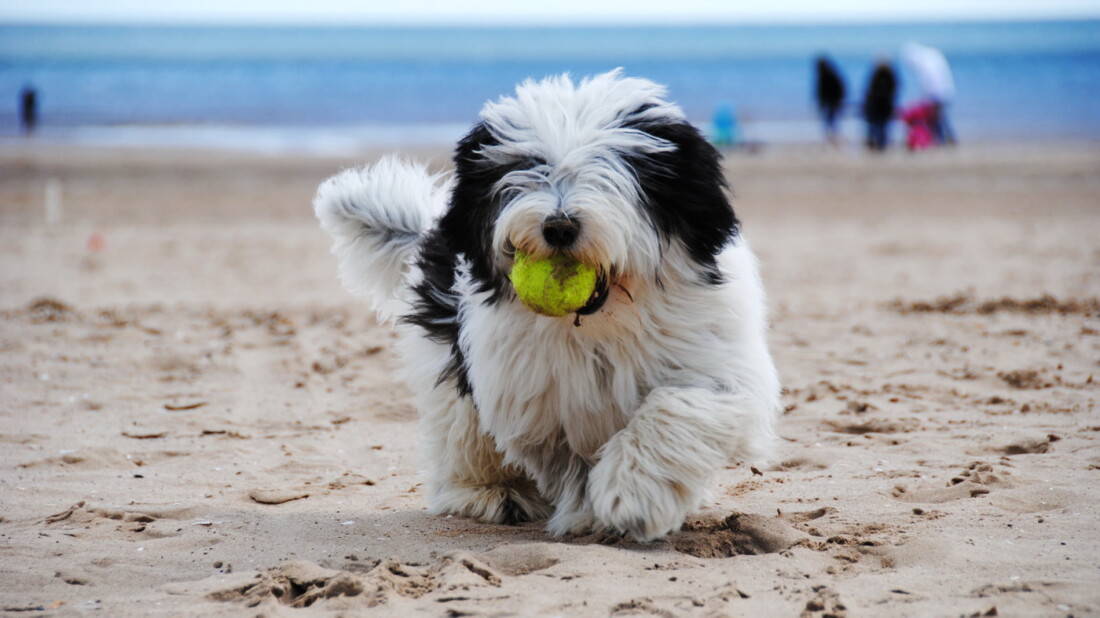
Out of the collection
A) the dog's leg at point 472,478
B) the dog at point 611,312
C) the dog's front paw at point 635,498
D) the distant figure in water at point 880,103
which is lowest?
the dog's leg at point 472,478

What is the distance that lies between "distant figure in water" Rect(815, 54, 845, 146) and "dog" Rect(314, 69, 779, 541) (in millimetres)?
20118

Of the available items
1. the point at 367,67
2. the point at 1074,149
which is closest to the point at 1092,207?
the point at 1074,149

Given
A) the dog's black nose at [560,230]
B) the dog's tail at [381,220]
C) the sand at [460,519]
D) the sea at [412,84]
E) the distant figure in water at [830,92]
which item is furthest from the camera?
the sea at [412,84]

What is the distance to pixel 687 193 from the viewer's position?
361 cm

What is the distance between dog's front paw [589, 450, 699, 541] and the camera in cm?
355

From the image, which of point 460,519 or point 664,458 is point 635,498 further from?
point 460,519

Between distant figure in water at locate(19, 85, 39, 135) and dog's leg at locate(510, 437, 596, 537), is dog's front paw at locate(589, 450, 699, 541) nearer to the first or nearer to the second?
dog's leg at locate(510, 437, 596, 537)

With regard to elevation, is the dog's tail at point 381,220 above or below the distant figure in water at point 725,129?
below

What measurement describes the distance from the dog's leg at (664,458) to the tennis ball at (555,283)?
1.52ft

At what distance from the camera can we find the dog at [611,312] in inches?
136

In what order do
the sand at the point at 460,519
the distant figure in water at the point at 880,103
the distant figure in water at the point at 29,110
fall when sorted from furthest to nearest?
the distant figure in water at the point at 29,110
the distant figure in water at the point at 880,103
the sand at the point at 460,519

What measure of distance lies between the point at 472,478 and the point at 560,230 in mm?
1308

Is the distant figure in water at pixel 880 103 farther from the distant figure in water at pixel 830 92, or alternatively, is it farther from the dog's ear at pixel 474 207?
the dog's ear at pixel 474 207

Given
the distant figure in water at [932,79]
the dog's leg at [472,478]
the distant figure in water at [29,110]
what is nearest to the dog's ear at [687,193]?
the dog's leg at [472,478]
